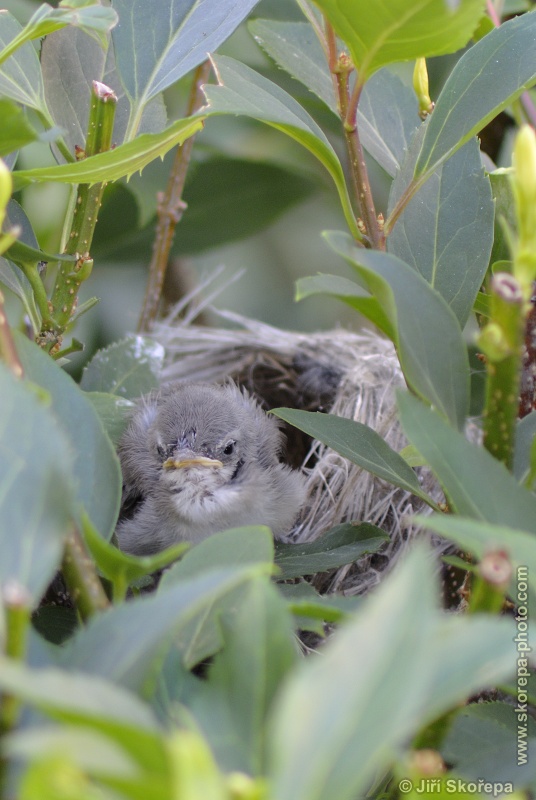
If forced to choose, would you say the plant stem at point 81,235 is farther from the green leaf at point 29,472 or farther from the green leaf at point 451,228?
the green leaf at point 29,472

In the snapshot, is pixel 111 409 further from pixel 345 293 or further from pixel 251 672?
pixel 251 672

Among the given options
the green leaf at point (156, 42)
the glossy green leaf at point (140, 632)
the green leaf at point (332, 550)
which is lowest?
the green leaf at point (332, 550)

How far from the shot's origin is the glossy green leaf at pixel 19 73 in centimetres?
105

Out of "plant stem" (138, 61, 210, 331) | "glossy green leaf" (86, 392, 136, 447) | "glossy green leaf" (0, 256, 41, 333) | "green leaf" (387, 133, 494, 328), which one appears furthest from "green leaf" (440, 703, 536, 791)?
"plant stem" (138, 61, 210, 331)

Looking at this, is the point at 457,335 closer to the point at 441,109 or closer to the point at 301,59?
the point at 441,109

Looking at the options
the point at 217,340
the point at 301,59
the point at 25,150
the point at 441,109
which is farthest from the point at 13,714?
the point at 217,340

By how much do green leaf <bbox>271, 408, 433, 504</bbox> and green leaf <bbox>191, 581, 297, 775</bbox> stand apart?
1.34 feet

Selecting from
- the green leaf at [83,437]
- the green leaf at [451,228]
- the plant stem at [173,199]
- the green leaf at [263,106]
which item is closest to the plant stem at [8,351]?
the green leaf at [83,437]

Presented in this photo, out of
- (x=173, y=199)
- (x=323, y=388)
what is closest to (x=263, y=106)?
(x=173, y=199)

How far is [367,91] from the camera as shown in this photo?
1.34 m

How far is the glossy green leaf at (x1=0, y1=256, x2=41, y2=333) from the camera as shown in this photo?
3.76ft

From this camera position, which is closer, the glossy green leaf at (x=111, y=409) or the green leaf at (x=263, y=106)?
the green leaf at (x=263, y=106)

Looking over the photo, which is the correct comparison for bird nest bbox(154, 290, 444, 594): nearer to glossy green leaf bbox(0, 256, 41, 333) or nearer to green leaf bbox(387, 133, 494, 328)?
green leaf bbox(387, 133, 494, 328)

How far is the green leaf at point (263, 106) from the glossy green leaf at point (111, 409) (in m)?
0.40
